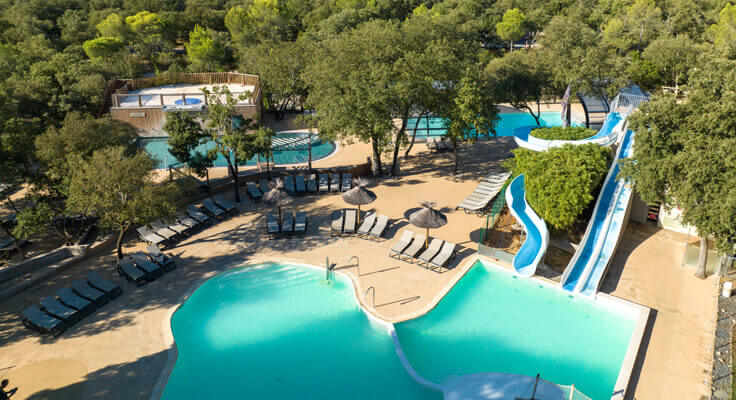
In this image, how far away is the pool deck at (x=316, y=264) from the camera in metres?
12.8

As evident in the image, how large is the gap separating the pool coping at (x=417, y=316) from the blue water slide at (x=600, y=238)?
0.67 metres

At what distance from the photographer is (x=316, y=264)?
60.2ft

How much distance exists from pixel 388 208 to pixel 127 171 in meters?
12.0

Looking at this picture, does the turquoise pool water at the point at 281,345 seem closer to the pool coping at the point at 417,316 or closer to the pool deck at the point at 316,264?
the pool coping at the point at 417,316

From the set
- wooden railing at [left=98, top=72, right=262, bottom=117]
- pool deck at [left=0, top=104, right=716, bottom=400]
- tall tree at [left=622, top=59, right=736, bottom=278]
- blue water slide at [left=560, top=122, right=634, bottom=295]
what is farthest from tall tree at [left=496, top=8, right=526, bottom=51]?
tall tree at [left=622, top=59, right=736, bottom=278]

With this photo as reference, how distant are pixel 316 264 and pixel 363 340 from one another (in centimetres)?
469

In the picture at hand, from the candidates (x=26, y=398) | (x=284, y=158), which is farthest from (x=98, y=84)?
(x=26, y=398)

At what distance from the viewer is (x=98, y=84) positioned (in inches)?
1401

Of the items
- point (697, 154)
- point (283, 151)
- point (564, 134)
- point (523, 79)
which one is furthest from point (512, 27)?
point (697, 154)

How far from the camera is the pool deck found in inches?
503

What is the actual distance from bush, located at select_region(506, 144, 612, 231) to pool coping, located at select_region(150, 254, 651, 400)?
305 cm

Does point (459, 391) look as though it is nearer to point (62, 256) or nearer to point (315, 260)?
point (315, 260)

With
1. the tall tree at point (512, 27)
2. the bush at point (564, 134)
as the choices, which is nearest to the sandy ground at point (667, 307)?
the bush at point (564, 134)

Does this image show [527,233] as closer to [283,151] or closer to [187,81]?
[283,151]
